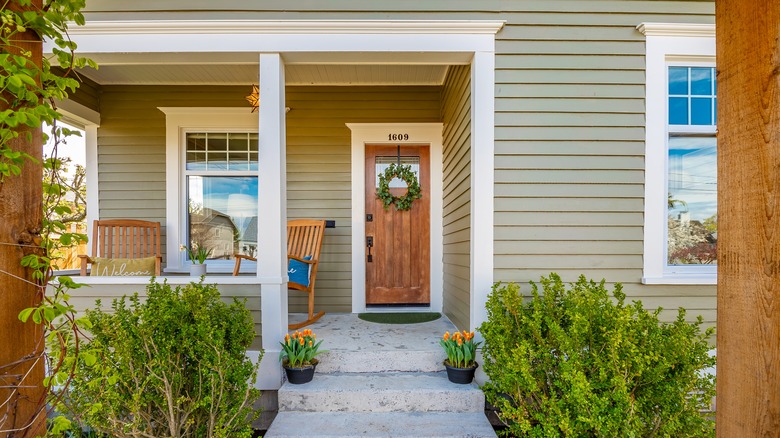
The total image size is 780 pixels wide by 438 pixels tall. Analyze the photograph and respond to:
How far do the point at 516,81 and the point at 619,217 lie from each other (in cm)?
119

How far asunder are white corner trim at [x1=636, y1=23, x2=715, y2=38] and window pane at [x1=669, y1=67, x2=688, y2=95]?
0.78ft

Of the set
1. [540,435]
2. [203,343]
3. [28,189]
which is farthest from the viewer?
[203,343]

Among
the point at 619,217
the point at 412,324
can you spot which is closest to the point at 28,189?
the point at 412,324

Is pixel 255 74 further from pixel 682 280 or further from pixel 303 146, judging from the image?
pixel 682 280

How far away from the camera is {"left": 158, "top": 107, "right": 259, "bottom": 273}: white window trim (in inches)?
152

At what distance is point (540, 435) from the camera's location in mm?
1826

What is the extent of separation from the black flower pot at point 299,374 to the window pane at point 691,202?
2760mm

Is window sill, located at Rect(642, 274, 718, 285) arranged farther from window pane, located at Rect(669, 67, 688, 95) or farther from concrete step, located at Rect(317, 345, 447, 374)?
concrete step, located at Rect(317, 345, 447, 374)

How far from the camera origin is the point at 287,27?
8.37 feet

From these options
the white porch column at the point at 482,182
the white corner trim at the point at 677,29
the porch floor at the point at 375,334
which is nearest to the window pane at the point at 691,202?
the white corner trim at the point at 677,29

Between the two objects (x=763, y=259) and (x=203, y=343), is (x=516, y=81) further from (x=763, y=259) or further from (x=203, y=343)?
(x=203, y=343)

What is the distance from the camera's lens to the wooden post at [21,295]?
99 centimetres

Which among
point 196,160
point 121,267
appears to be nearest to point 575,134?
point 196,160

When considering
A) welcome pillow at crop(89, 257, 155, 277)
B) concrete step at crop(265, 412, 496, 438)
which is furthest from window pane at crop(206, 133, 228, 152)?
concrete step at crop(265, 412, 496, 438)
